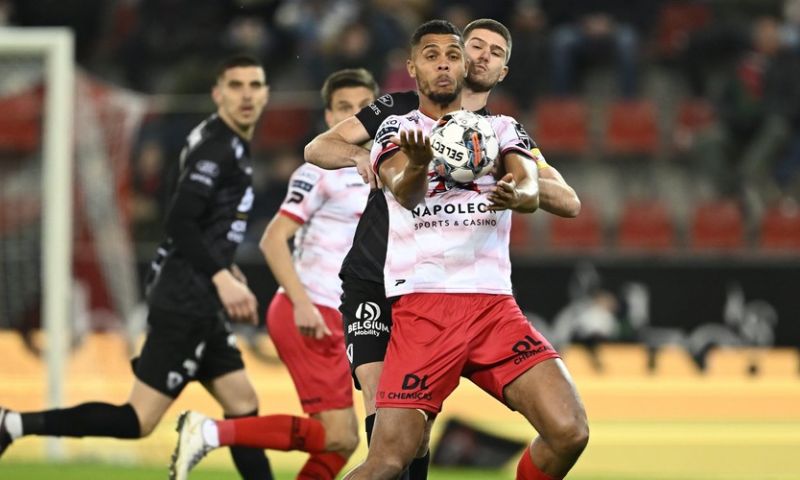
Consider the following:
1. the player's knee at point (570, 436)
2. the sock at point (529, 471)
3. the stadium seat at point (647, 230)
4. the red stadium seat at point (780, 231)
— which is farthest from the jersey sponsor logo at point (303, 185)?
the red stadium seat at point (780, 231)

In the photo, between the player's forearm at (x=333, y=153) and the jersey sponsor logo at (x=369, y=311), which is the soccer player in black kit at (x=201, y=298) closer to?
the jersey sponsor logo at (x=369, y=311)

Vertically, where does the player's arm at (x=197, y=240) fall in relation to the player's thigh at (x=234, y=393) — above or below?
above

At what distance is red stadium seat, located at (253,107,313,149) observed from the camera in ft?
46.0

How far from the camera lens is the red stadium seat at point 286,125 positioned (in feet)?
46.0

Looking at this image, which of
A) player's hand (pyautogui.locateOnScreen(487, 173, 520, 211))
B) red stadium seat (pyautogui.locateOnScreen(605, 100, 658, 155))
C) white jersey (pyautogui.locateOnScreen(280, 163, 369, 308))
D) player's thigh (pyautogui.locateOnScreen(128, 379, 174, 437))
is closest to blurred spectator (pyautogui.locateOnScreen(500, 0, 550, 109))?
red stadium seat (pyautogui.locateOnScreen(605, 100, 658, 155))

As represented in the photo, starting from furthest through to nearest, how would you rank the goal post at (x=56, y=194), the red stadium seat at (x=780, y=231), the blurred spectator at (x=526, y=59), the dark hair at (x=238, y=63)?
1. the blurred spectator at (x=526, y=59)
2. the red stadium seat at (x=780, y=231)
3. the goal post at (x=56, y=194)
4. the dark hair at (x=238, y=63)

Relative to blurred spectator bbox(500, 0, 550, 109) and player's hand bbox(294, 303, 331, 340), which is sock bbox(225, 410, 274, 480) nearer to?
player's hand bbox(294, 303, 331, 340)

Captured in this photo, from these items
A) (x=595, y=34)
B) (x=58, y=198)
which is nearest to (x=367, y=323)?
(x=58, y=198)

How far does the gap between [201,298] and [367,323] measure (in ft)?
5.27

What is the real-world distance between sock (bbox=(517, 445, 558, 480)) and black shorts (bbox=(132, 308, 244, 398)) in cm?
233

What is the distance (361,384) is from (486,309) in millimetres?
825

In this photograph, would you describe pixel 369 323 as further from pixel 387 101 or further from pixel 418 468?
pixel 387 101

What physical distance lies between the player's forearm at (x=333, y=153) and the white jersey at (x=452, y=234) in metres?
0.25

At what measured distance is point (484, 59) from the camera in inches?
228
